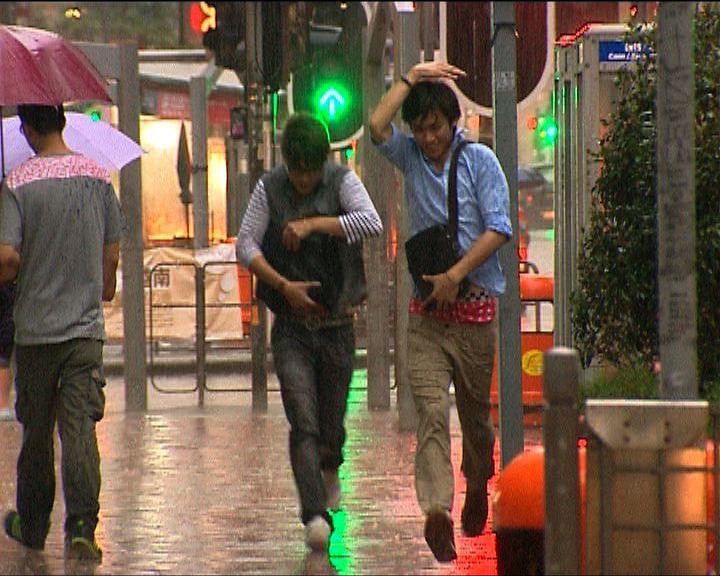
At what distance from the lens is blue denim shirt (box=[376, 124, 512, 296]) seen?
333 inches

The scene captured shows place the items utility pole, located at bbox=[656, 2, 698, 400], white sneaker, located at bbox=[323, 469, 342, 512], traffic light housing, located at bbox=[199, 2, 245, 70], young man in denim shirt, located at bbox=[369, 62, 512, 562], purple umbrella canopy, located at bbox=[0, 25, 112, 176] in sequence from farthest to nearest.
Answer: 1. traffic light housing, located at bbox=[199, 2, 245, 70]
2. white sneaker, located at bbox=[323, 469, 342, 512]
3. purple umbrella canopy, located at bbox=[0, 25, 112, 176]
4. young man in denim shirt, located at bbox=[369, 62, 512, 562]
5. utility pole, located at bbox=[656, 2, 698, 400]

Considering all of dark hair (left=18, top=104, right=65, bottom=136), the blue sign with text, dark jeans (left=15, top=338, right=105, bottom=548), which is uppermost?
the blue sign with text

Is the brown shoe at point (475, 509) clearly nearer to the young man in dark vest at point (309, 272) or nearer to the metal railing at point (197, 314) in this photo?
the young man in dark vest at point (309, 272)

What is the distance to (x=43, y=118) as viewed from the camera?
343 inches

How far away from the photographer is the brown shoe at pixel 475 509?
889 centimetres

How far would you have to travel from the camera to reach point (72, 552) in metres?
8.46

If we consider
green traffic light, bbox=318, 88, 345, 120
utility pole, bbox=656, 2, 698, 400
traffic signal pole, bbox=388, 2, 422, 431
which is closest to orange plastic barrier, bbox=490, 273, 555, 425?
traffic signal pole, bbox=388, 2, 422, 431

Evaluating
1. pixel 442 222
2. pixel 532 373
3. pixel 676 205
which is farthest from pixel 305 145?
pixel 532 373

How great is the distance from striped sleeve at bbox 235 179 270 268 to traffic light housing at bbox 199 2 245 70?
938cm

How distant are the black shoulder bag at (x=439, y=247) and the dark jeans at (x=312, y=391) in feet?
1.71

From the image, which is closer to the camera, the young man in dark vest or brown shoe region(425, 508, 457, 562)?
brown shoe region(425, 508, 457, 562)

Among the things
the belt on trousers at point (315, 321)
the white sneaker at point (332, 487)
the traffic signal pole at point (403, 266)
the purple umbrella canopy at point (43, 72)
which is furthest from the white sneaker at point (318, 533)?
the traffic signal pole at point (403, 266)

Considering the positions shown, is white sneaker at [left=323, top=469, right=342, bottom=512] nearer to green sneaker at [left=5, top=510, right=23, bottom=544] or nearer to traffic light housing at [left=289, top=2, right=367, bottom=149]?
green sneaker at [left=5, top=510, right=23, bottom=544]

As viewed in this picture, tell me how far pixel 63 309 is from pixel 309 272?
1.01 metres
